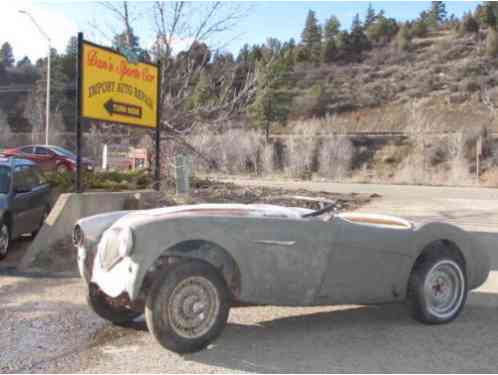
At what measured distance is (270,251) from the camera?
4.88 meters

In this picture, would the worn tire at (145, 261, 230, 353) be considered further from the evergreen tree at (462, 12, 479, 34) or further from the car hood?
the evergreen tree at (462, 12, 479, 34)

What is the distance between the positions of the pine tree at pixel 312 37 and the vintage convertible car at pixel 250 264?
88.9 metres

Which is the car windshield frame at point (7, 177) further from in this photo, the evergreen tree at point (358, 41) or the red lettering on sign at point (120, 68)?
the evergreen tree at point (358, 41)

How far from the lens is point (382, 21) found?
9706cm

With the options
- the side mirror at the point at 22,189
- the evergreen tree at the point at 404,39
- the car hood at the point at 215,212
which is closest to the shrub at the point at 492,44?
the evergreen tree at the point at 404,39

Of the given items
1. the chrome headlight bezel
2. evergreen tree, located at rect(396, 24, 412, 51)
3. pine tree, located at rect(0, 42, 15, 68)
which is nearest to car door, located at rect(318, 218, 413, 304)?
the chrome headlight bezel

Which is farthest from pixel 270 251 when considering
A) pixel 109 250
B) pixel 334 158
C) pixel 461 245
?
pixel 334 158

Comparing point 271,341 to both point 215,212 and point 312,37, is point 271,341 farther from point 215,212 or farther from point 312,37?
point 312,37

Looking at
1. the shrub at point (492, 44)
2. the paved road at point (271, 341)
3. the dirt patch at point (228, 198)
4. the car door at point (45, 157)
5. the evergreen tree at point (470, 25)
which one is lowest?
the paved road at point (271, 341)

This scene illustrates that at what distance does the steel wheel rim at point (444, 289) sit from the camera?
556cm

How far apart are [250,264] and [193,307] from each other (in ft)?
1.80

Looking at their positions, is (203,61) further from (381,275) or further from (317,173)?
(317,173)

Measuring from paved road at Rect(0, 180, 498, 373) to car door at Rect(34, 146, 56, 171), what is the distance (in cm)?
1806

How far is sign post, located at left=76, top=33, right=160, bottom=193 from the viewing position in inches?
387
